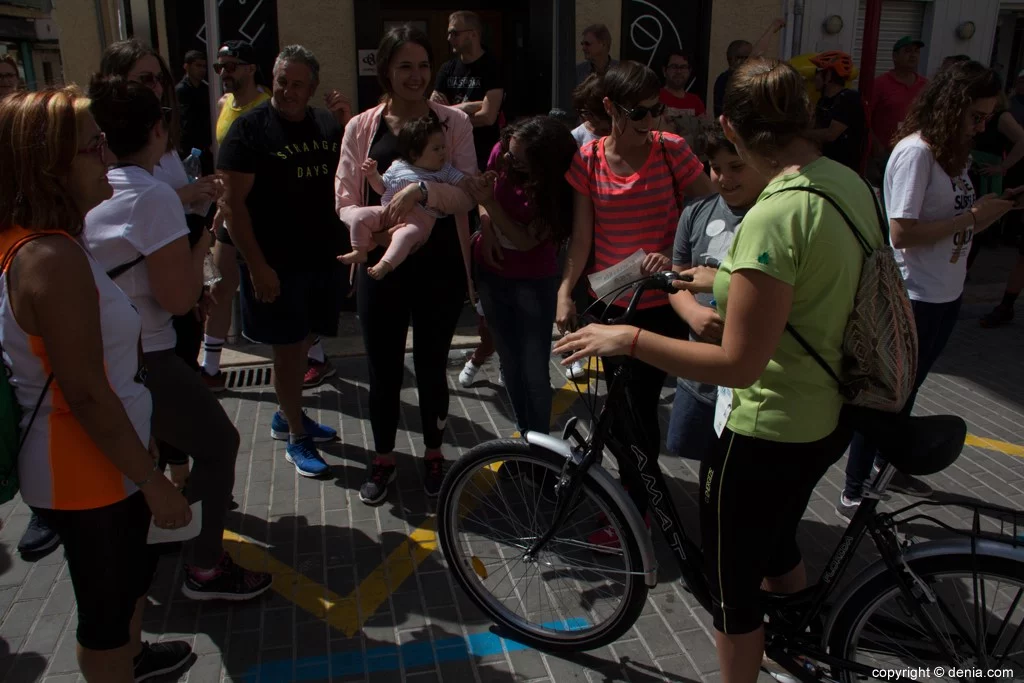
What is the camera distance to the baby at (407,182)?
3.41 meters

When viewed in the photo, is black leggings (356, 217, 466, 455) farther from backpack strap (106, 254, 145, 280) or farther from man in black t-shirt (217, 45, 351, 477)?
backpack strap (106, 254, 145, 280)

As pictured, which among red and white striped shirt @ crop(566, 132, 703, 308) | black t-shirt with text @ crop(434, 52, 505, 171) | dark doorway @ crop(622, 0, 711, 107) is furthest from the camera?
dark doorway @ crop(622, 0, 711, 107)

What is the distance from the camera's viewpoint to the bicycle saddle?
2031 millimetres

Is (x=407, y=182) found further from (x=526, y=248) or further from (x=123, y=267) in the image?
(x=123, y=267)

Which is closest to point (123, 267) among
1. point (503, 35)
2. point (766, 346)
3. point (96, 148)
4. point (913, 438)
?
point (96, 148)

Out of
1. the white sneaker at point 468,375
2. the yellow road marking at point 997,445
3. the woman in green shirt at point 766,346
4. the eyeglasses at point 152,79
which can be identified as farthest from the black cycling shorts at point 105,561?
the yellow road marking at point 997,445

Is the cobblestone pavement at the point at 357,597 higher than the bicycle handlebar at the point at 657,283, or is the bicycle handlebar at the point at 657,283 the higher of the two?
the bicycle handlebar at the point at 657,283

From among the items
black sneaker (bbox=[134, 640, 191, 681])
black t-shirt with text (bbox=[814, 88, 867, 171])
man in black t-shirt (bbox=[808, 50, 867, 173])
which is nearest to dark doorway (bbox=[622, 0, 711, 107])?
man in black t-shirt (bbox=[808, 50, 867, 173])

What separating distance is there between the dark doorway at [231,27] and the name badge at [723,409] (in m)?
6.48

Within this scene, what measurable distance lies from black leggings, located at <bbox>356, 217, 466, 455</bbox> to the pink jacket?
0.09 m

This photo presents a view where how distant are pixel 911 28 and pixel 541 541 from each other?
9178 mm

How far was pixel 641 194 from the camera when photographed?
3.08 m

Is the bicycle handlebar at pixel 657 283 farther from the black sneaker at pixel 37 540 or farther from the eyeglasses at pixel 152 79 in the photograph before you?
the black sneaker at pixel 37 540

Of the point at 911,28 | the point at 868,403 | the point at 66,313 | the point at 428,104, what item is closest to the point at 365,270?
the point at 428,104
